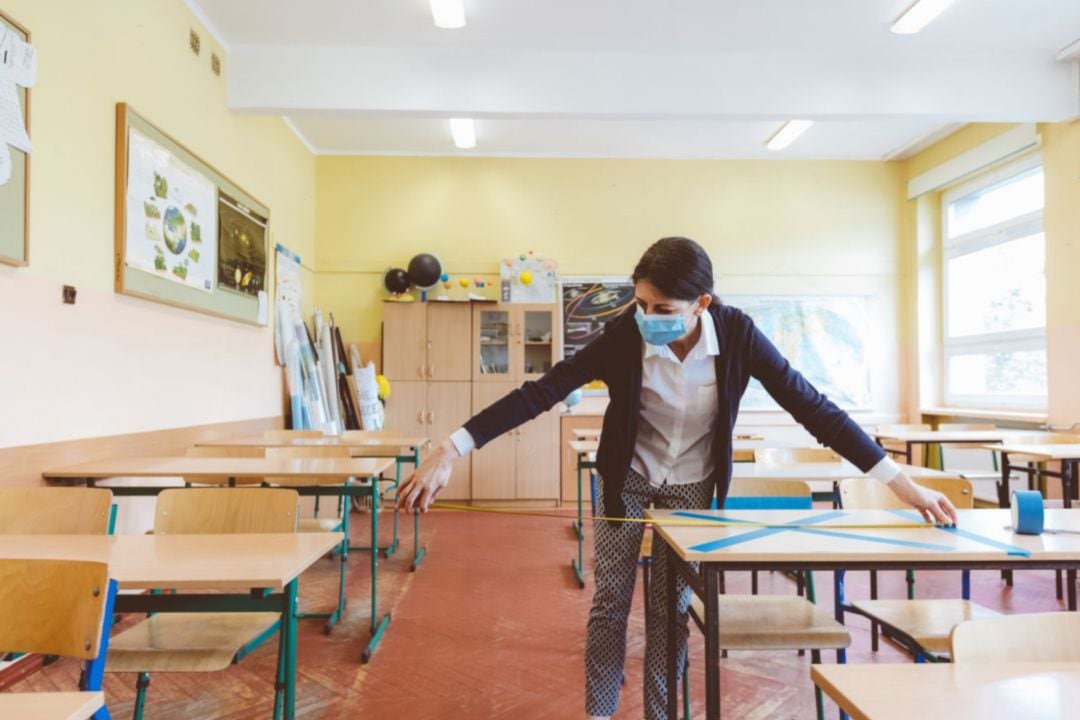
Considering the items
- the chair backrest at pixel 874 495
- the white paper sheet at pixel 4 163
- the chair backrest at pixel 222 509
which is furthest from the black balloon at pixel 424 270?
the chair backrest at pixel 874 495

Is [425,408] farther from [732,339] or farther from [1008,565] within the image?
[1008,565]

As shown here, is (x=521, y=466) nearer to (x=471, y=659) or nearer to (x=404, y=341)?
(x=404, y=341)

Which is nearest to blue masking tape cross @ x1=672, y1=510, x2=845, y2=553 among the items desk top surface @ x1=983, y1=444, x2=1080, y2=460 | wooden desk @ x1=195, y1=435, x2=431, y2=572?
wooden desk @ x1=195, y1=435, x2=431, y2=572

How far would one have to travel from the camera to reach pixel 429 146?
643 cm

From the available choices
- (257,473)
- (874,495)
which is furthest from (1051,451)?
(257,473)

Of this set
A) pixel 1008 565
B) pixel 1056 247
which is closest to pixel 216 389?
pixel 1008 565

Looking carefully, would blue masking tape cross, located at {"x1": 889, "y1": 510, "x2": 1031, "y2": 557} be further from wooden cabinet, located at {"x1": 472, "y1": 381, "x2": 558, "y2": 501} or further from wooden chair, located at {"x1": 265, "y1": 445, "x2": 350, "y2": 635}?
wooden cabinet, located at {"x1": 472, "y1": 381, "x2": 558, "y2": 501}

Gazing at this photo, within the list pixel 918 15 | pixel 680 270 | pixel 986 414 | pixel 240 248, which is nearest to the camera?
pixel 680 270

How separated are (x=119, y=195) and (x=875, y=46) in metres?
4.63

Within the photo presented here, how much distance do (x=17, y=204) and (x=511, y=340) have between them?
4.14 meters

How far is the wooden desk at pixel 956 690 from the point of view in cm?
81

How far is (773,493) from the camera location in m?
2.28

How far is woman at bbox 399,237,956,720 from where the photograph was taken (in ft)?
5.40

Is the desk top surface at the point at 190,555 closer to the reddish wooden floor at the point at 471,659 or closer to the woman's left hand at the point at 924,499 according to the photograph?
the reddish wooden floor at the point at 471,659
